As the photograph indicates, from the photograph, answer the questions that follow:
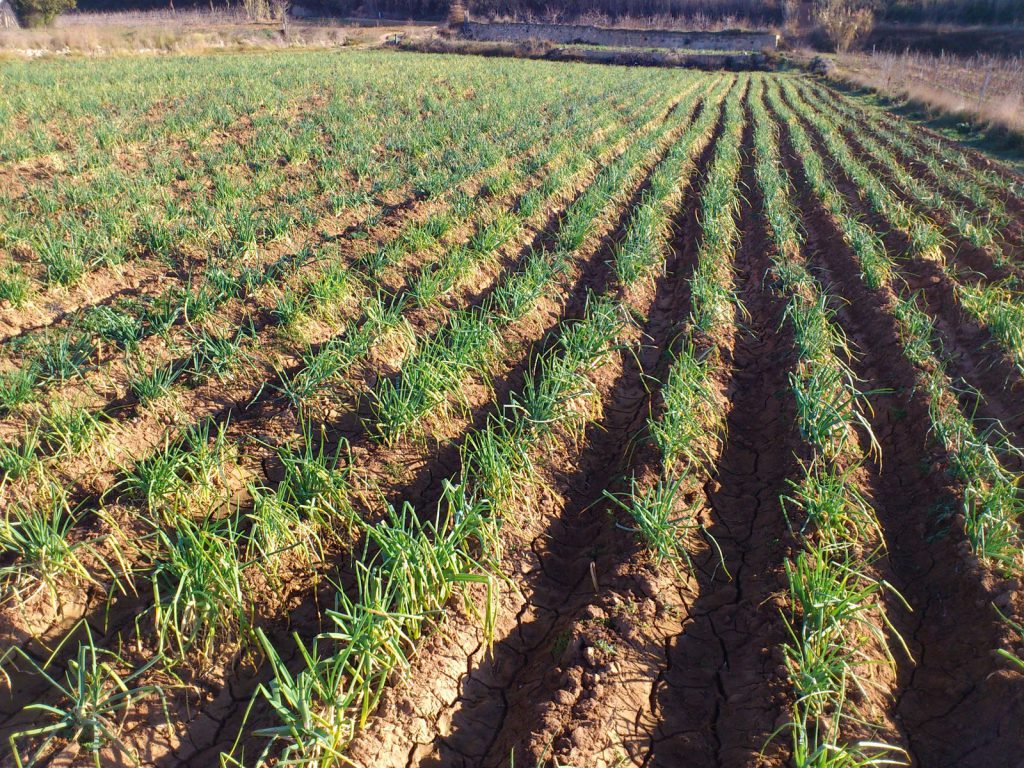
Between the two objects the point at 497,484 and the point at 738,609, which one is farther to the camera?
the point at 497,484

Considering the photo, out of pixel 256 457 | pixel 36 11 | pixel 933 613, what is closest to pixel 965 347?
pixel 933 613

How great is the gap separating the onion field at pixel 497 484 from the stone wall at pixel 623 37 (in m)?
43.6

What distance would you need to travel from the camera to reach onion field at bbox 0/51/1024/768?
2.39 m

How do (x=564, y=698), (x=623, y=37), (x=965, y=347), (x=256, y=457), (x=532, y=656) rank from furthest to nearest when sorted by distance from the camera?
(x=623, y=37) < (x=965, y=347) < (x=256, y=457) < (x=532, y=656) < (x=564, y=698)

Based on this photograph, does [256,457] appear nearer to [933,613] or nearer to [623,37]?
[933,613]

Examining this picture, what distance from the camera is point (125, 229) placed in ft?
21.9

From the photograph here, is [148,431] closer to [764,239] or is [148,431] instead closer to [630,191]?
[764,239]

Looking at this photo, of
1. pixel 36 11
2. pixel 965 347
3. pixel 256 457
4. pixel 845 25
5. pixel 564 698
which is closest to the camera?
pixel 564 698

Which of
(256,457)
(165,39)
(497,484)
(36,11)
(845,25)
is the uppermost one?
(36,11)

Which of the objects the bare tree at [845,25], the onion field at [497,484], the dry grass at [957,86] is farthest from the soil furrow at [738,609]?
the bare tree at [845,25]

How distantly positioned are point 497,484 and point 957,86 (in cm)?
2941

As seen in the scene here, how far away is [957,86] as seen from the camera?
24.0 meters

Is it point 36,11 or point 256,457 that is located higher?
point 36,11

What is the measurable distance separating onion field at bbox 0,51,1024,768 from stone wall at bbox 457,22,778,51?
43.6 meters
